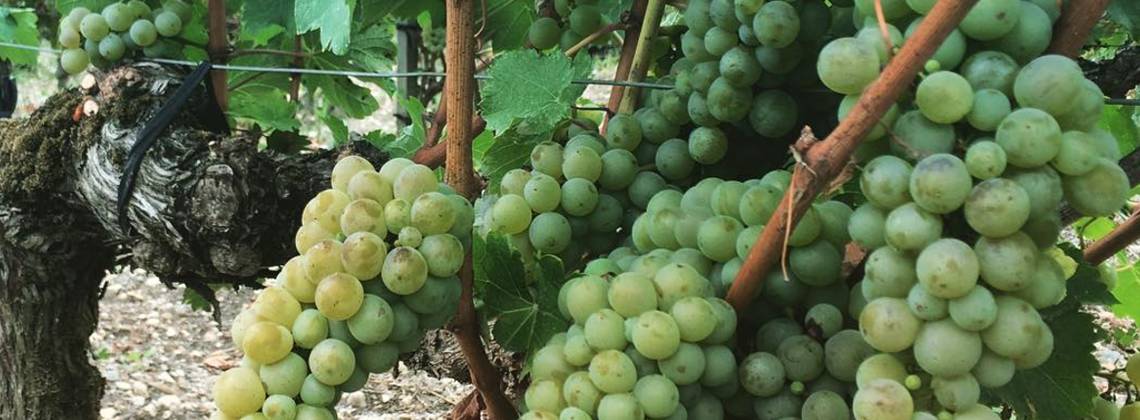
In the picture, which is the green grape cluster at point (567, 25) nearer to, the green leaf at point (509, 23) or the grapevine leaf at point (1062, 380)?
the green leaf at point (509, 23)

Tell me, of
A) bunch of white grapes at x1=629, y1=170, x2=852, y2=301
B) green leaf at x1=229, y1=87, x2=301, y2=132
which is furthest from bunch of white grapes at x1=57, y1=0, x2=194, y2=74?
bunch of white grapes at x1=629, y1=170, x2=852, y2=301

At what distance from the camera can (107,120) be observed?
1217 mm

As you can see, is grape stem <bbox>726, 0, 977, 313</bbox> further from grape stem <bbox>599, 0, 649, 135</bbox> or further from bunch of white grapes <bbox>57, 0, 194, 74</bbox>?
bunch of white grapes <bbox>57, 0, 194, 74</bbox>

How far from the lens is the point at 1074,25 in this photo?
1.62 ft

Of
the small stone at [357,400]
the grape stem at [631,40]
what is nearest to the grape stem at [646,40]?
the grape stem at [631,40]

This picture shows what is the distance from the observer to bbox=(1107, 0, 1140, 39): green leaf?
772 millimetres

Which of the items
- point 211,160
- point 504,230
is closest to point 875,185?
point 504,230

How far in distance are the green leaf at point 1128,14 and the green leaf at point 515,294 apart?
1.60 ft

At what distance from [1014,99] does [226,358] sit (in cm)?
289

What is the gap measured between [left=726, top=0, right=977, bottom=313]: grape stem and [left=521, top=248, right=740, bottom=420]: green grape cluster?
6 centimetres

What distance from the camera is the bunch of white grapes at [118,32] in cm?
130

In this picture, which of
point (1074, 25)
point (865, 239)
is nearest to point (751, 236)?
point (865, 239)

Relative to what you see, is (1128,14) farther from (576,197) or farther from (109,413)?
(109,413)

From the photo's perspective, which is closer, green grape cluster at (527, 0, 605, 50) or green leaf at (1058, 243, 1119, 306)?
green leaf at (1058, 243, 1119, 306)
